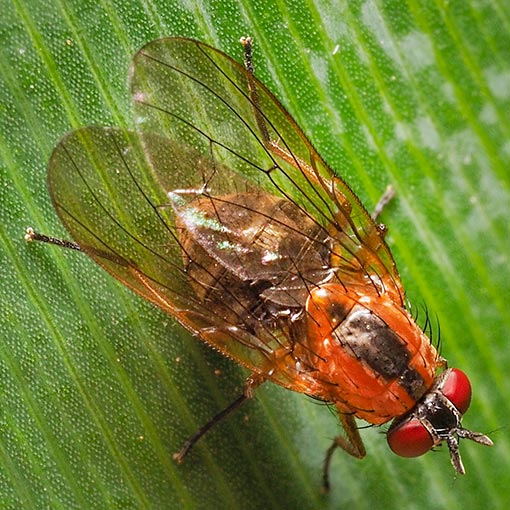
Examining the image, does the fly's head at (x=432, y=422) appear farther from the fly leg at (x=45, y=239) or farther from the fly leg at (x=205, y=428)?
the fly leg at (x=45, y=239)

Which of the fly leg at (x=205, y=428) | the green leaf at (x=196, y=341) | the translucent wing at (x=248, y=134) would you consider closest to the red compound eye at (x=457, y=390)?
the translucent wing at (x=248, y=134)

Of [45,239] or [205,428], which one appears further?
[205,428]

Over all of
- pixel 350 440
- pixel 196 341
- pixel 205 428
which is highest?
pixel 196 341

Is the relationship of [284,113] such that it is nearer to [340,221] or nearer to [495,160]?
[340,221]

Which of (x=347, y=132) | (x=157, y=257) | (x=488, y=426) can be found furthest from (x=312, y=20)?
(x=488, y=426)

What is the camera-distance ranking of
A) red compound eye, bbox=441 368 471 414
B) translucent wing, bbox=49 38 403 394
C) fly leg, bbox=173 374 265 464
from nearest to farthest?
translucent wing, bbox=49 38 403 394 < red compound eye, bbox=441 368 471 414 < fly leg, bbox=173 374 265 464

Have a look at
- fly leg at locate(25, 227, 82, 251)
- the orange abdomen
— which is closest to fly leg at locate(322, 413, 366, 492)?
the orange abdomen

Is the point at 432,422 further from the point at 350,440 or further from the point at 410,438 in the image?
the point at 350,440

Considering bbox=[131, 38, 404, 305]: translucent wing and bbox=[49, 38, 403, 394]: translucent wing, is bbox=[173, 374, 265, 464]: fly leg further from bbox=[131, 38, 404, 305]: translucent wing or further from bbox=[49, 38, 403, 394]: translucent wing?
bbox=[131, 38, 404, 305]: translucent wing

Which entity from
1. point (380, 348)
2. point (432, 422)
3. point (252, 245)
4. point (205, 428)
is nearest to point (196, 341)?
point (205, 428)
